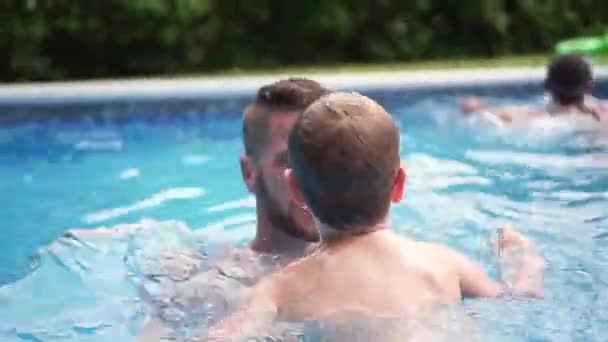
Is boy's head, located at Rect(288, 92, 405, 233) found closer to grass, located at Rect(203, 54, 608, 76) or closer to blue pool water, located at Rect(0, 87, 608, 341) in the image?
blue pool water, located at Rect(0, 87, 608, 341)

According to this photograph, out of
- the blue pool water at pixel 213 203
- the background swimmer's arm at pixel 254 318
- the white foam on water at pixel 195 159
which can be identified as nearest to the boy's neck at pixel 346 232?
the background swimmer's arm at pixel 254 318

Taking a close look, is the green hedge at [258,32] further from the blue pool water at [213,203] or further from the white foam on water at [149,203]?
the white foam on water at [149,203]

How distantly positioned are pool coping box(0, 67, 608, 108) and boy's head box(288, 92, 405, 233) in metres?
4.61

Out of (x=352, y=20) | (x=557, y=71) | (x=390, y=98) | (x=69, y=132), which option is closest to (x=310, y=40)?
(x=352, y=20)

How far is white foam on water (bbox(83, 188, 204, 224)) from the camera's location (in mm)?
4969

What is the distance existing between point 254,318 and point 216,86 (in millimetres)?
4746

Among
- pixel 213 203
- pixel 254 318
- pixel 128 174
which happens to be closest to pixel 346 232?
pixel 254 318

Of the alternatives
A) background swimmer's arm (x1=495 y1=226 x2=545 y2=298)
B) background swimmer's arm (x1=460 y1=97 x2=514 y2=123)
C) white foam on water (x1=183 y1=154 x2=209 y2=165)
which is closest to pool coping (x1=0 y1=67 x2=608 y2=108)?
background swimmer's arm (x1=460 y1=97 x2=514 y2=123)

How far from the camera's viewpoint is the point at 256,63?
9977 mm

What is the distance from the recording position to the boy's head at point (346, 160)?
7.95ft

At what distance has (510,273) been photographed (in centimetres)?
305

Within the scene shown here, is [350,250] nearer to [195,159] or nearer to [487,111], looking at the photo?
[195,159]

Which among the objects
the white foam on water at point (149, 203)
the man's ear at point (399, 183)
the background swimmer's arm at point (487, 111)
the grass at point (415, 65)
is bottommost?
the grass at point (415, 65)

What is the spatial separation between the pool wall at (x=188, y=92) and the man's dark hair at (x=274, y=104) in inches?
156
